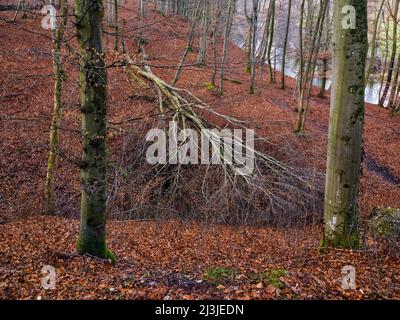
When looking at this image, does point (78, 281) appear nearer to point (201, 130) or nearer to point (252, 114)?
point (201, 130)

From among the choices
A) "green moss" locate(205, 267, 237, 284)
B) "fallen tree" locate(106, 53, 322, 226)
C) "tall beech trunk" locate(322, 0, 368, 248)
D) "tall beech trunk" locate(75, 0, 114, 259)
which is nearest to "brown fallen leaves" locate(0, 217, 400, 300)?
"green moss" locate(205, 267, 237, 284)

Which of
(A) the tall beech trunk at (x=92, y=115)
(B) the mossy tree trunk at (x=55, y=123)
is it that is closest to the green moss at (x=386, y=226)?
(A) the tall beech trunk at (x=92, y=115)

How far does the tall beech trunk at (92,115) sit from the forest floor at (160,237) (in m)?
0.27

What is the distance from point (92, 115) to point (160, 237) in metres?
4.31

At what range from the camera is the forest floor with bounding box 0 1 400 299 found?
423 cm

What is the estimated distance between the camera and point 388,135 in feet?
58.4

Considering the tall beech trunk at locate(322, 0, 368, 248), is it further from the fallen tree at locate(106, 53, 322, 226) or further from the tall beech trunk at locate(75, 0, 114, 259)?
the fallen tree at locate(106, 53, 322, 226)

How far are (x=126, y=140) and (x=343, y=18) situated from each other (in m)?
7.60

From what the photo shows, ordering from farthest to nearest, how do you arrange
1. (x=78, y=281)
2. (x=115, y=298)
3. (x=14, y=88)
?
(x=14, y=88), (x=78, y=281), (x=115, y=298)

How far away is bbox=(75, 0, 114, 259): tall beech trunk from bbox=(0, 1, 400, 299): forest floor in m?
0.27

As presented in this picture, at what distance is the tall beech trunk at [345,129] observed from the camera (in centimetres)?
462

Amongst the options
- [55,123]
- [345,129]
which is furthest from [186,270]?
[55,123]

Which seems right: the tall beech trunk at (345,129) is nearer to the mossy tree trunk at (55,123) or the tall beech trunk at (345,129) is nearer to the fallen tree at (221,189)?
the fallen tree at (221,189)
